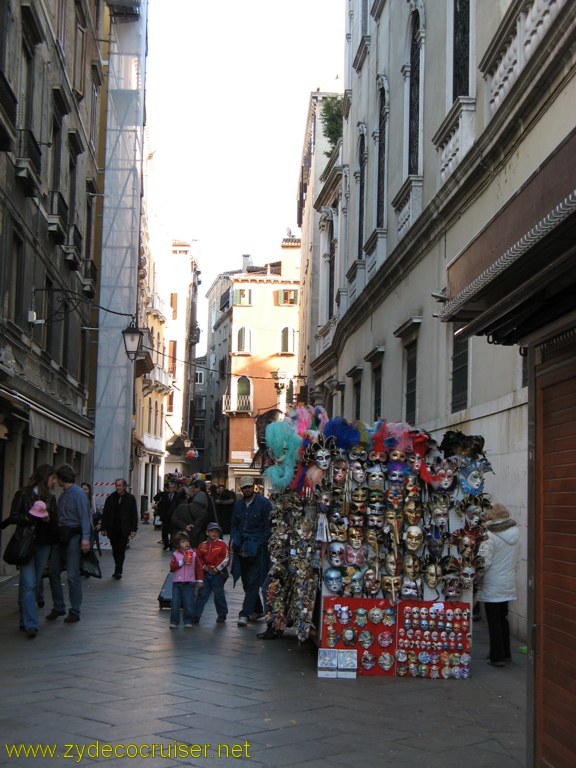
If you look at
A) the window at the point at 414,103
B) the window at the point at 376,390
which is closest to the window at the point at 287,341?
the window at the point at 376,390

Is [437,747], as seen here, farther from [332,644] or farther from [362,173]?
[362,173]

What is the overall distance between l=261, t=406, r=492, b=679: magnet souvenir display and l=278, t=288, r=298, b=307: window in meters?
59.5

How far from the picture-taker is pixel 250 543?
1209 cm

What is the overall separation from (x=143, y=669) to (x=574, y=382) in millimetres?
5390

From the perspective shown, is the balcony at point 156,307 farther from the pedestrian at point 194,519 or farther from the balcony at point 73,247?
the pedestrian at point 194,519

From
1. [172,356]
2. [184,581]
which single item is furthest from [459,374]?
[172,356]

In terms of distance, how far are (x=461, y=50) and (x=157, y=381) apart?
4261cm

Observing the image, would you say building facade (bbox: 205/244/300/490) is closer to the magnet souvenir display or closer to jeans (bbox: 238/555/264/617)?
jeans (bbox: 238/555/264/617)

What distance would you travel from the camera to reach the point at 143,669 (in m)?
8.77

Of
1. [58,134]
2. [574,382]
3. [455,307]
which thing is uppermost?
[58,134]

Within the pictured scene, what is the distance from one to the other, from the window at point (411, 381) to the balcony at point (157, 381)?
1302 inches

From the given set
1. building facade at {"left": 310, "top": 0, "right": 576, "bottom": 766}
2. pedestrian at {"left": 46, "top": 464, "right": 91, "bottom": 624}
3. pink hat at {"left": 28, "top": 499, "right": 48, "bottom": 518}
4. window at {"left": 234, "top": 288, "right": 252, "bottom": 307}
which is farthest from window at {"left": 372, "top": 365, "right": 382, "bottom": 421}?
window at {"left": 234, "top": 288, "right": 252, "bottom": 307}

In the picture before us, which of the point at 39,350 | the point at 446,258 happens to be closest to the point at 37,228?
the point at 39,350

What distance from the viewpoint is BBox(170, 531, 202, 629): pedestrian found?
37.4 feet
